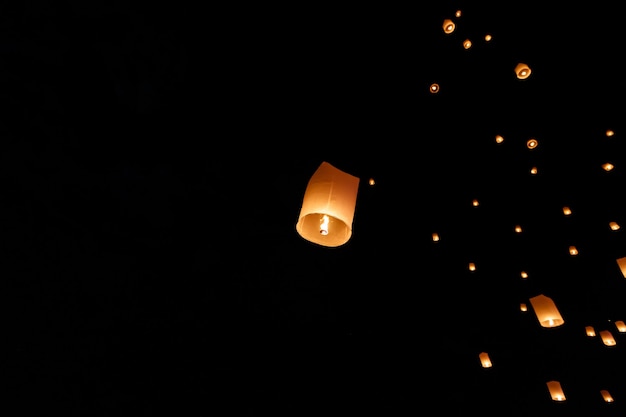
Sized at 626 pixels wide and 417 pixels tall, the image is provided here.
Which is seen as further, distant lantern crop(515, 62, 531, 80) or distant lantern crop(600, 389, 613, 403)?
distant lantern crop(600, 389, 613, 403)

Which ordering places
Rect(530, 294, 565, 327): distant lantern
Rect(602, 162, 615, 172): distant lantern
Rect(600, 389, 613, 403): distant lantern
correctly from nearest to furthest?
Rect(530, 294, 565, 327): distant lantern < Rect(602, 162, 615, 172): distant lantern < Rect(600, 389, 613, 403): distant lantern

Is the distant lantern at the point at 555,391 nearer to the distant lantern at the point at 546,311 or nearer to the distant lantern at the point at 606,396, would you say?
the distant lantern at the point at 606,396

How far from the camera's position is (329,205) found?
1.67m

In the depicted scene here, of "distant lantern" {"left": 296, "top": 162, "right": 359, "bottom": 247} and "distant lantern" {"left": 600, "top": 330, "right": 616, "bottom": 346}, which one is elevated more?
"distant lantern" {"left": 600, "top": 330, "right": 616, "bottom": 346}

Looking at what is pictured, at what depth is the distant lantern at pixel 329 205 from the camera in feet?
5.51

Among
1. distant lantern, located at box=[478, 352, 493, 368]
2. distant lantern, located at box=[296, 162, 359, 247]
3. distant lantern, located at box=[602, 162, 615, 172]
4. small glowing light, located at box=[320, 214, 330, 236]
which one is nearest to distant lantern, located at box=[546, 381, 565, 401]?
distant lantern, located at box=[478, 352, 493, 368]

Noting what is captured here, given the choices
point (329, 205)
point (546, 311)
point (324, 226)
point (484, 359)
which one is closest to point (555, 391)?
point (484, 359)

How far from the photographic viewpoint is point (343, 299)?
4.33 metres

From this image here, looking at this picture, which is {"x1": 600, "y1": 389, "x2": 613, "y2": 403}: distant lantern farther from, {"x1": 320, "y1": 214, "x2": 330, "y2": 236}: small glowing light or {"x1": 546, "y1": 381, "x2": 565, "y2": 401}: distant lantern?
{"x1": 320, "y1": 214, "x2": 330, "y2": 236}: small glowing light

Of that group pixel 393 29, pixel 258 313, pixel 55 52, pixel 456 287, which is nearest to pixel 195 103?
pixel 55 52

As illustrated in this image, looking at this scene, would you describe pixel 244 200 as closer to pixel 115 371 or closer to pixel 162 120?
pixel 162 120

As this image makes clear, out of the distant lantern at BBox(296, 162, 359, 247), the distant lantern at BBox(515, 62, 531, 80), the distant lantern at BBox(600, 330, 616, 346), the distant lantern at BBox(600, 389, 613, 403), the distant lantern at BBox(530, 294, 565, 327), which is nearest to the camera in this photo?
the distant lantern at BBox(296, 162, 359, 247)

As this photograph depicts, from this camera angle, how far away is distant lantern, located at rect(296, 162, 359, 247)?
168cm

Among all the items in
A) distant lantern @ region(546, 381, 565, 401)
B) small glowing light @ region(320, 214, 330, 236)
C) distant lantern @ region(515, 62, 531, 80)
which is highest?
distant lantern @ region(515, 62, 531, 80)
